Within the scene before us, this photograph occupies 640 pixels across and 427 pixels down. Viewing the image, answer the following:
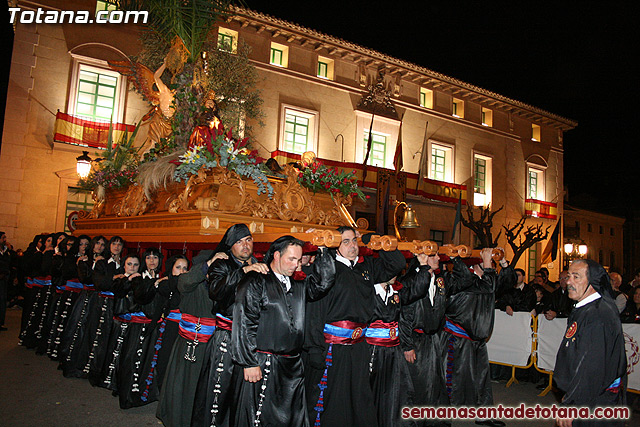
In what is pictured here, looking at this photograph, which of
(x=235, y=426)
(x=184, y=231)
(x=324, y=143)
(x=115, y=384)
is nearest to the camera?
(x=235, y=426)

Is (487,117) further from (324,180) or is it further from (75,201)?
(324,180)

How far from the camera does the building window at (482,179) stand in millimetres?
23562

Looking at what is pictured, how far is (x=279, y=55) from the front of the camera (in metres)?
18.7

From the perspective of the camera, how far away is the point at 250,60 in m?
17.4

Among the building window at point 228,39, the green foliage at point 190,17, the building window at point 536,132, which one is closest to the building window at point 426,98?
the building window at point 536,132

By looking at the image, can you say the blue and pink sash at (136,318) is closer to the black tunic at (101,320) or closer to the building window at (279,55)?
the black tunic at (101,320)

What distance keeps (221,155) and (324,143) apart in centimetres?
1401

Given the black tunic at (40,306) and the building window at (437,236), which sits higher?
the building window at (437,236)

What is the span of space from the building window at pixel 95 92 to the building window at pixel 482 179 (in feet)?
55.2

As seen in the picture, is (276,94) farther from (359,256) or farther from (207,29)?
(359,256)

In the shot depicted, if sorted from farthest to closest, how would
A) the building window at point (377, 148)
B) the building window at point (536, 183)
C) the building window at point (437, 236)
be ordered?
the building window at point (536, 183), the building window at point (437, 236), the building window at point (377, 148)

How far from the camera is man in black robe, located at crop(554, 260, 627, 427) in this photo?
10.3ft

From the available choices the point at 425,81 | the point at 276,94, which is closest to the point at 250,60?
the point at 276,94

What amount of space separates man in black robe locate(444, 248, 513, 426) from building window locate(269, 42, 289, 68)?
15079mm
